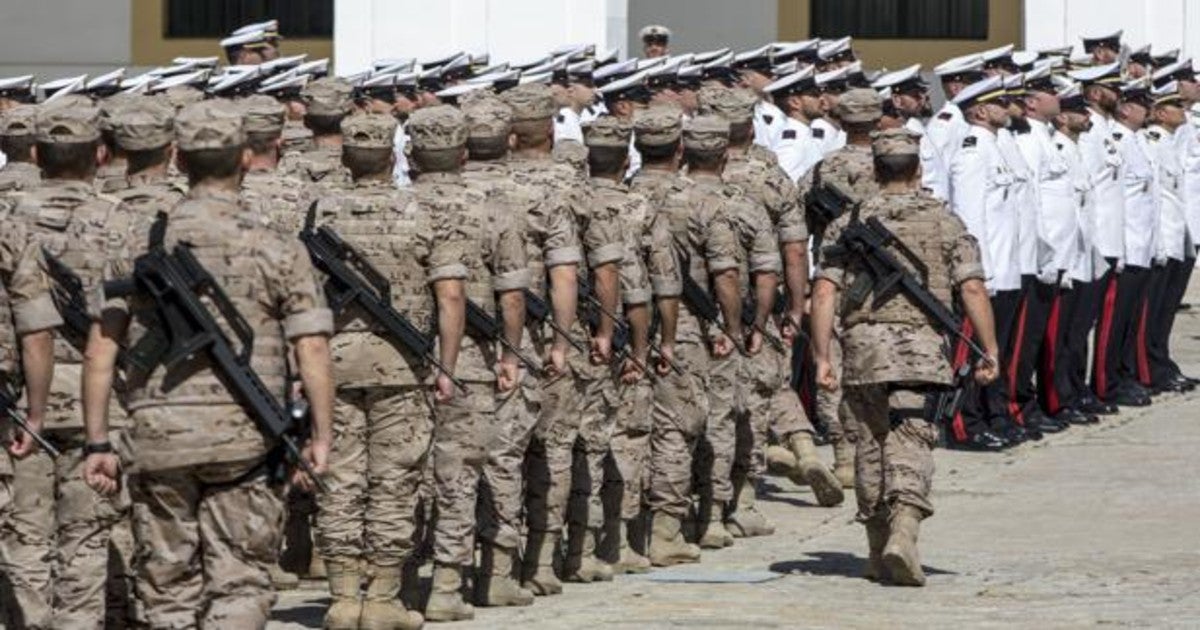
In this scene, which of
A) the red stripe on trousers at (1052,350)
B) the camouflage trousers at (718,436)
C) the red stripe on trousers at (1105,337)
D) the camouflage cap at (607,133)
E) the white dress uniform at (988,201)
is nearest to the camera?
the camouflage cap at (607,133)

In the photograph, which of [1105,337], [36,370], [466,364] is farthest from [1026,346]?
[36,370]

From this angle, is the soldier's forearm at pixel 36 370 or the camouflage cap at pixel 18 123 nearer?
the soldier's forearm at pixel 36 370

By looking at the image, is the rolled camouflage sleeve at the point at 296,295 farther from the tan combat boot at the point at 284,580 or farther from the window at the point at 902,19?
the window at the point at 902,19

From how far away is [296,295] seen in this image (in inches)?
411

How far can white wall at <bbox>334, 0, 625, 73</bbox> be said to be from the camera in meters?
26.3

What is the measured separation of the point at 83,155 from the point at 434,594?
2.28m

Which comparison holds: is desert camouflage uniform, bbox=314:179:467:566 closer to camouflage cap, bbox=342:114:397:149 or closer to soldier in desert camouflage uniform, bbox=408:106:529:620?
camouflage cap, bbox=342:114:397:149

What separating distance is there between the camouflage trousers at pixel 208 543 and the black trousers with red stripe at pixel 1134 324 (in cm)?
1216

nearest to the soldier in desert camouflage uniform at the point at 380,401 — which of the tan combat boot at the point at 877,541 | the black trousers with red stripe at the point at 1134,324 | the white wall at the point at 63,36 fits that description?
the tan combat boot at the point at 877,541

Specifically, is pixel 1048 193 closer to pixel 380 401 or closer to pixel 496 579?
pixel 496 579

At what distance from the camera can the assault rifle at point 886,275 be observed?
14.0 metres

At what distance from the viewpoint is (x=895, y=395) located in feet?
46.0

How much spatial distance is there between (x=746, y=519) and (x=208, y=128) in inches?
229

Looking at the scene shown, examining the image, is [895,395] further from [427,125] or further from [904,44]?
[904,44]
